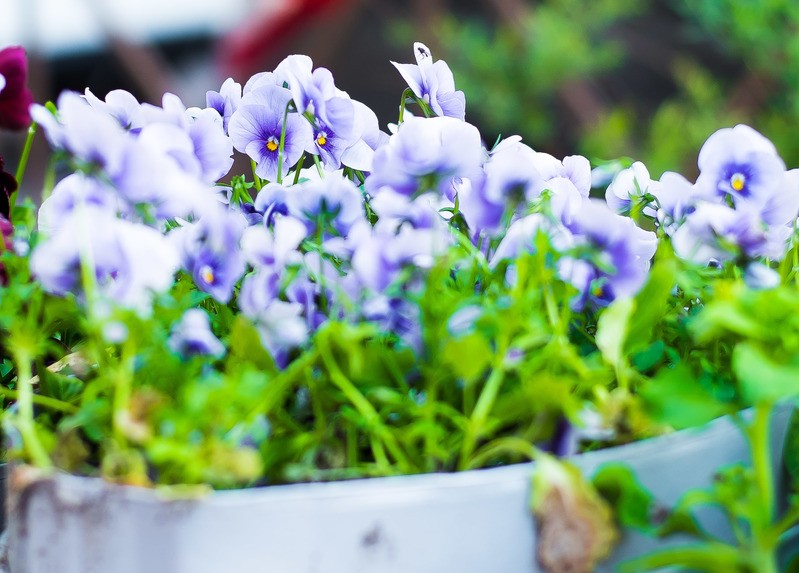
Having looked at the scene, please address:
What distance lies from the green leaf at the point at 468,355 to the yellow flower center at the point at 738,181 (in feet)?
0.59

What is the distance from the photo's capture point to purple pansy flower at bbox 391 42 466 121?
51 cm

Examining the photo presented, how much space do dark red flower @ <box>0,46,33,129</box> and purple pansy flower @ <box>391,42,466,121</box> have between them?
8.2 inches

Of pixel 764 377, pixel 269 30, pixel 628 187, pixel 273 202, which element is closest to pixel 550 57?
pixel 269 30

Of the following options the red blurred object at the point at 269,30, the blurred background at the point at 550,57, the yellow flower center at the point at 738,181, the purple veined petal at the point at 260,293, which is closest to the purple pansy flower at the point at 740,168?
the yellow flower center at the point at 738,181

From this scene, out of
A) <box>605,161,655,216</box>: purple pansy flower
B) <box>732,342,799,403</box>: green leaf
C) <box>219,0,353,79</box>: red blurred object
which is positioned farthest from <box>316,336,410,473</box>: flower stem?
<box>219,0,353,79</box>: red blurred object

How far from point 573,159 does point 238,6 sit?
299cm

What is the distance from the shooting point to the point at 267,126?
0.52 m

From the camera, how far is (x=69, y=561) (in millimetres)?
349

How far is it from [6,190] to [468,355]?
311 mm

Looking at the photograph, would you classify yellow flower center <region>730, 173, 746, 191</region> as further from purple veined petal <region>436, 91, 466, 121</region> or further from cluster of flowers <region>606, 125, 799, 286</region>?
purple veined petal <region>436, 91, 466, 121</region>

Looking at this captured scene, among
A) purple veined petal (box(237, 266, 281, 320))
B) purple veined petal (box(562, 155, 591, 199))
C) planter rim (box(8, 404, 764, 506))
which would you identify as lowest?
planter rim (box(8, 404, 764, 506))

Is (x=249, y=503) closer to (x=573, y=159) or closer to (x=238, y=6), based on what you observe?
(x=573, y=159)

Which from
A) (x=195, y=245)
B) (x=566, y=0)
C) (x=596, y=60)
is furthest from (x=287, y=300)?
(x=566, y=0)

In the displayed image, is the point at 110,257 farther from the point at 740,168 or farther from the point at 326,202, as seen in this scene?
the point at 740,168
